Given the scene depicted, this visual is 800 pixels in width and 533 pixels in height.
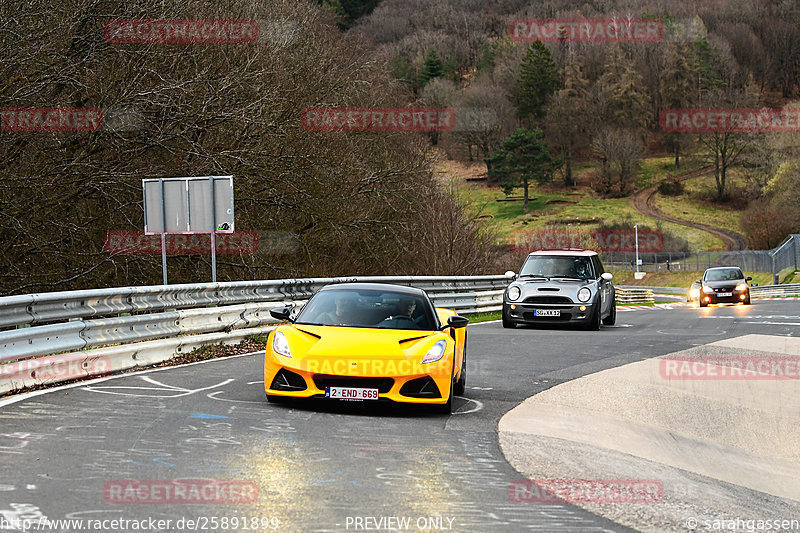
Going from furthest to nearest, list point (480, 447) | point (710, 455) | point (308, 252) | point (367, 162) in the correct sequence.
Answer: point (367, 162), point (308, 252), point (710, 455), point (480, 447)

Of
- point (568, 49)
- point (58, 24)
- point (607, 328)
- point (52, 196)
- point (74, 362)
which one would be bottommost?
point (607, 328)

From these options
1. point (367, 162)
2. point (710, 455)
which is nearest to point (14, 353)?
point (710, 455)

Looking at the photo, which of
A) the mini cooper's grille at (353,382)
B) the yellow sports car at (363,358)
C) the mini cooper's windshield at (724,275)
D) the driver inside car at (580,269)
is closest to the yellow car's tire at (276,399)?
the yellow sports car at (363,358)

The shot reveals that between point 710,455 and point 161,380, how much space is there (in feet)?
19.1

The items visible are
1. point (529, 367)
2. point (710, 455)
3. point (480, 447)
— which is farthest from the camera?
point (529, 367)

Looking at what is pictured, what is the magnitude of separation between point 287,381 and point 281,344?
17.9 inches

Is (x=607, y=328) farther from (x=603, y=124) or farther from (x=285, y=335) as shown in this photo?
(x=603, y=124)

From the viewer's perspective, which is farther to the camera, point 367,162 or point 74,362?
point 367,162

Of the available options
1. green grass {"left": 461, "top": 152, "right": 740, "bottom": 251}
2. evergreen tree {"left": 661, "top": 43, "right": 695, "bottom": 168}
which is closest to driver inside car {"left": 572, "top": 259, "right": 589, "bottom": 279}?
green grass {"left": 461, "top": 152, "right": 740, "bottom": 251}

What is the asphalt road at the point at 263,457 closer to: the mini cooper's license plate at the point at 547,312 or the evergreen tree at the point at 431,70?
the mini cooper's license plate at the point at 547,312

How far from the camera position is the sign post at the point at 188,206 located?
56.9 ft

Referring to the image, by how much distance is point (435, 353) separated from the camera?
30.7 feet

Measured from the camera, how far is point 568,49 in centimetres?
17050

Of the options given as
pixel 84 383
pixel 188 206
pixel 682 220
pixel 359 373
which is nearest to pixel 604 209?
pixel 682 220
